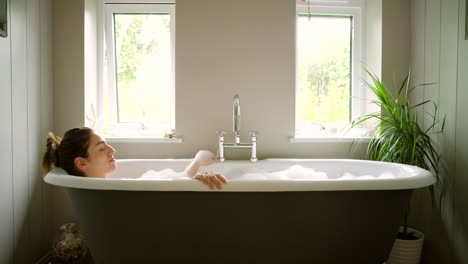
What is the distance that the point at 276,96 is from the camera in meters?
2.44

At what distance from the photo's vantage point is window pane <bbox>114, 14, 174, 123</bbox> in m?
2.67

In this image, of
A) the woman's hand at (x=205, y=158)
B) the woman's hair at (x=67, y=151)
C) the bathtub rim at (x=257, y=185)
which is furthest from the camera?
the woman's hand at (x=205, y=158)

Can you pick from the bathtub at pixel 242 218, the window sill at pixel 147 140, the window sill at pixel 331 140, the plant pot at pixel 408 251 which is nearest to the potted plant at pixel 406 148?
the plant pot at pixel 408 251

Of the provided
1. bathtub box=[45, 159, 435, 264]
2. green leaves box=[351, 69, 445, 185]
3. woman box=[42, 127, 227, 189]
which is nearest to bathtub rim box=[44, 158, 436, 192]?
bathtub box=[45, 159, 435, 264]

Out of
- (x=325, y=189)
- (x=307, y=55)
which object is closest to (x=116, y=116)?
(x=307, y=55)

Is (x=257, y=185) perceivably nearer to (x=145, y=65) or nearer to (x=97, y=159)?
(x=97, y=159)

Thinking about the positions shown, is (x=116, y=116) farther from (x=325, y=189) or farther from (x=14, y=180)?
(x=325, y=189)

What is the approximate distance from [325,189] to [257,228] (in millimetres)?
342

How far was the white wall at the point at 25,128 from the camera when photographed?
5.87ft

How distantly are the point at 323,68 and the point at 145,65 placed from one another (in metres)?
1.44

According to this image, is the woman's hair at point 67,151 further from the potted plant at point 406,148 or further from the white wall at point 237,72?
the potted plant at point 406,148

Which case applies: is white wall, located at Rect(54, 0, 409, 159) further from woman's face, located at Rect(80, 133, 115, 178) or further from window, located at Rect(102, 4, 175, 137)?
woman's face, located at Rect(80, 133, 115, 178)

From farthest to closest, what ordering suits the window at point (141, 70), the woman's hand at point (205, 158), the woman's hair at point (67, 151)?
the window at point (141, 70), the woman's hand at point (205, 158), the woman's hair at point (67, 151)

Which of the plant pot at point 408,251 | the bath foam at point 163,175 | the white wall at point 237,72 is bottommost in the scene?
the plant pot at point 408,251
